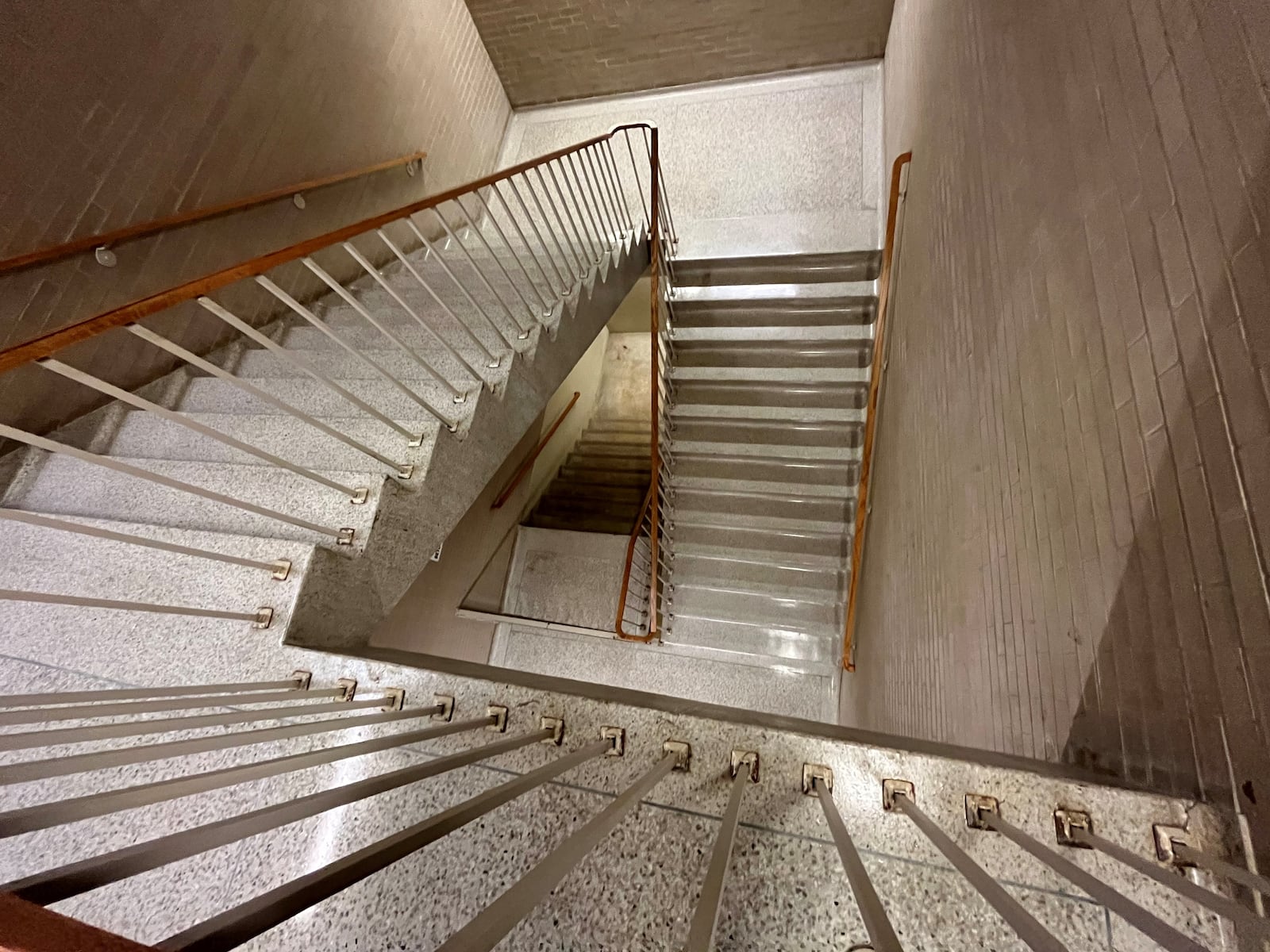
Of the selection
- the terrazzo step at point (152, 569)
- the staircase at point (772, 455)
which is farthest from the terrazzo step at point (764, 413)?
the terrazzo step at point (152, 569)

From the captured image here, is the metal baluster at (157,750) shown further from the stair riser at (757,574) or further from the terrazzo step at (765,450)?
the terrazzo step at (765,450)

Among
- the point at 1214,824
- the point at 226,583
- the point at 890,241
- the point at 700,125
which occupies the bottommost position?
the point at 1214,824

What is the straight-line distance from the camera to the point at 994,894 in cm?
66

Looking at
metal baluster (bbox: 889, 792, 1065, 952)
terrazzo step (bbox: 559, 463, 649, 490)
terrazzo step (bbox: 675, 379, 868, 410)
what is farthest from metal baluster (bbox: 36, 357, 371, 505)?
terrazzo step (bbox: 559, 463, 649, 490)

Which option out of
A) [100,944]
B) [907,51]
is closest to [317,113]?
[907,51]

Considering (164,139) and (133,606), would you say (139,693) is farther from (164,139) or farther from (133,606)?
(164,139)

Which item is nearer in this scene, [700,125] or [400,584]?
[400,584]

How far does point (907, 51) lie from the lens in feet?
11.7

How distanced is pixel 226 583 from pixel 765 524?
10.4ft

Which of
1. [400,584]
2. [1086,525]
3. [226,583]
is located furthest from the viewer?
[400,584]

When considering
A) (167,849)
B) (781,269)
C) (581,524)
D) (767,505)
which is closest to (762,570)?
(767,505)

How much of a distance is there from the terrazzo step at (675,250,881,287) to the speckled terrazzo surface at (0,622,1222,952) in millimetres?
3817

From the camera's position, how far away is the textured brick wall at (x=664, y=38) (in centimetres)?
469

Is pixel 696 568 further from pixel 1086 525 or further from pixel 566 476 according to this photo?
pixel 1086 525
